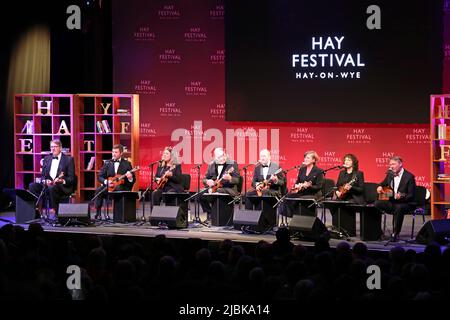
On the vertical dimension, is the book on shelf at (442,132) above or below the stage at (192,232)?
above

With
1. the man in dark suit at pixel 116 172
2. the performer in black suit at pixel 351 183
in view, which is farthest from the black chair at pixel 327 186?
the man in dark suit at pixel 116 172

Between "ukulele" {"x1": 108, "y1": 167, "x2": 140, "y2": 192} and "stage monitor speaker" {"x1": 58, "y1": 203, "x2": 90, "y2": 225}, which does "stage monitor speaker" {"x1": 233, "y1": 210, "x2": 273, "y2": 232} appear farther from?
"stage monitor speaker" {"x1": 58, "y1": 203, "x2": 90, "y2": 225}

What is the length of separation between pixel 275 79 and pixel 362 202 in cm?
377

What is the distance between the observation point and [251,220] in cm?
1102

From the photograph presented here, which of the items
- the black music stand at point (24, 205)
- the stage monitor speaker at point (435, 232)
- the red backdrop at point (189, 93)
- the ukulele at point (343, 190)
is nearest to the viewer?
the stage monitor speaker at point (435, 232)

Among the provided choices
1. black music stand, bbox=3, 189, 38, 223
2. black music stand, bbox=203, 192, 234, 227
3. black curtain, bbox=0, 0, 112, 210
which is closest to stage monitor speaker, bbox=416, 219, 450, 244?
black music stand, bbox=203, 192, 234, 227

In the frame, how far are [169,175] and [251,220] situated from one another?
189cm

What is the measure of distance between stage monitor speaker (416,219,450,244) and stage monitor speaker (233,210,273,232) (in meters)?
2.26

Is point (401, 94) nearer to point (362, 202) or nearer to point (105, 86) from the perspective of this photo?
point (362, 202)

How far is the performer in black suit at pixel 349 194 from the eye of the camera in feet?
35.4

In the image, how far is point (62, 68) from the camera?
14438mm

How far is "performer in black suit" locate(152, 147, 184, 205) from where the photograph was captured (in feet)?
40.3

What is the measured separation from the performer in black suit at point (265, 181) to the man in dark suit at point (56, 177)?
295 centimetres

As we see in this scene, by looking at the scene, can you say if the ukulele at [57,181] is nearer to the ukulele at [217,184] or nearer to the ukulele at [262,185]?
the ukulele at [217,184]
